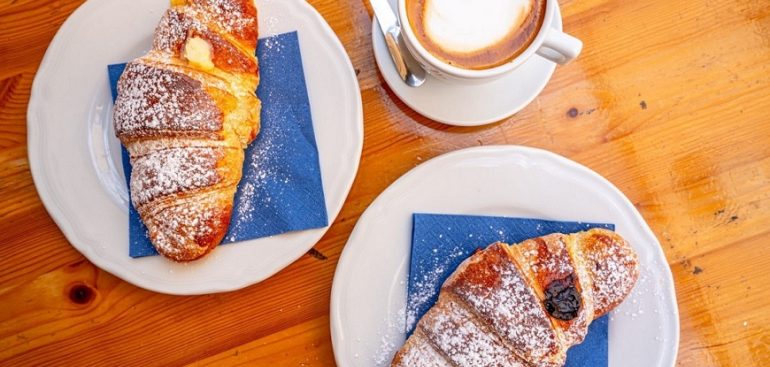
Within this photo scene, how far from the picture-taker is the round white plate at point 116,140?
1.33 metres

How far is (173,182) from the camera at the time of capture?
125cm

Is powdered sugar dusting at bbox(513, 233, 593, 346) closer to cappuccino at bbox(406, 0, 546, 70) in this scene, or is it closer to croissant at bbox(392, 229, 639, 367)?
croissant at bbox(392, 229, 639, 367)

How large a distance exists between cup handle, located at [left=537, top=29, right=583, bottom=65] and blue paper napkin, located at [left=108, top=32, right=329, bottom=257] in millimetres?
504

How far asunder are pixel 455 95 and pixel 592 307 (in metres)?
0.51

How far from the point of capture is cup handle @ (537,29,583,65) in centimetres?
116

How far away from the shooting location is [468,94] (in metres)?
1.35

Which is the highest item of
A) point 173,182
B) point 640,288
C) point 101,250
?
point 173,182

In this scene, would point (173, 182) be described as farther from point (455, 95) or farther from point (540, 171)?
point (540, 171)

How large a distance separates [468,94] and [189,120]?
569 millimetres

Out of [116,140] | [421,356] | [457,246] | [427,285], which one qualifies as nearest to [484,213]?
[457,246]

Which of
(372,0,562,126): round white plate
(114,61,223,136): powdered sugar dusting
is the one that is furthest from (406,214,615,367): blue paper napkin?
(114,61,223,136): powdered sugar dusting

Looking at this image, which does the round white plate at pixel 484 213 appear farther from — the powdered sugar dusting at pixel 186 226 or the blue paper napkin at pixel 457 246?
the powdered sugar dusting at pixel 186 226

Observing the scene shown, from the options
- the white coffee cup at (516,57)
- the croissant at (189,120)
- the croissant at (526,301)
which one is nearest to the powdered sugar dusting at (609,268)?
the croissant at (526,301)

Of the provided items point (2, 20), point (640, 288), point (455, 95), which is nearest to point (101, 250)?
point (2, 20)
